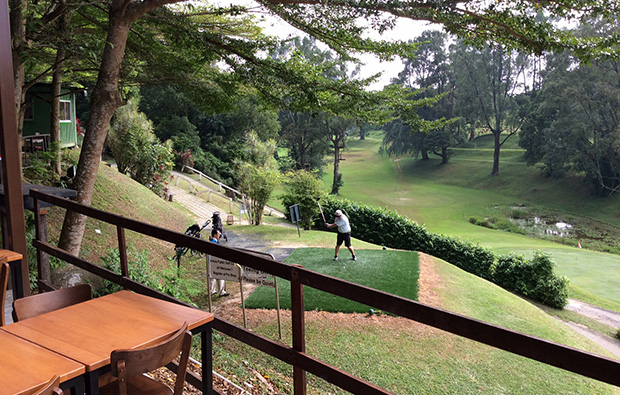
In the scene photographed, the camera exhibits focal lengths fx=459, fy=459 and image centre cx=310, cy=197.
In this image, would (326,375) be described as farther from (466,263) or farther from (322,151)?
(322,151)

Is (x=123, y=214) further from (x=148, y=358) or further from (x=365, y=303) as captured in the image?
(x=365, y=303)

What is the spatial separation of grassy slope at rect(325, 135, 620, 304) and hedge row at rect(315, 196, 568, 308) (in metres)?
5.97

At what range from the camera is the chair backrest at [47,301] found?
8.07ft

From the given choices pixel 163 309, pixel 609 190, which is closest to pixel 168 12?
pixel 163 309

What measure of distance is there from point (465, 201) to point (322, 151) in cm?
1525

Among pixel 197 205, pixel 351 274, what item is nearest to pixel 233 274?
pixel 351 274

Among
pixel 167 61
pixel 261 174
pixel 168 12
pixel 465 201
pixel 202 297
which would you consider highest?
pixel 168 12

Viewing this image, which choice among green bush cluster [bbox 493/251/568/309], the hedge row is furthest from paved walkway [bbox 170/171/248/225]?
green bush cluster [bbox 493/251/568/309]

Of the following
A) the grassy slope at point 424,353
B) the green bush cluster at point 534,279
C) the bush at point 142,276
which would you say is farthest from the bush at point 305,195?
the bush at point 142,276

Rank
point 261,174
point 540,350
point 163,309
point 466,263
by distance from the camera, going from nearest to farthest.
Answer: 1. point 540,350
2. point 163,309
3. point 466,263
4. point 261,174

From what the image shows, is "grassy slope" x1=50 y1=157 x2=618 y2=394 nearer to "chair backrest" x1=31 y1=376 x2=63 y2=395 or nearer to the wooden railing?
the wooden railing

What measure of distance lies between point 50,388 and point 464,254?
18.4 metres

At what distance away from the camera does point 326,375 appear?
6.66ft

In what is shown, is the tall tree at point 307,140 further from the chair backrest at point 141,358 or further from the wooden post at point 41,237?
the chair backrest at point 141,358
